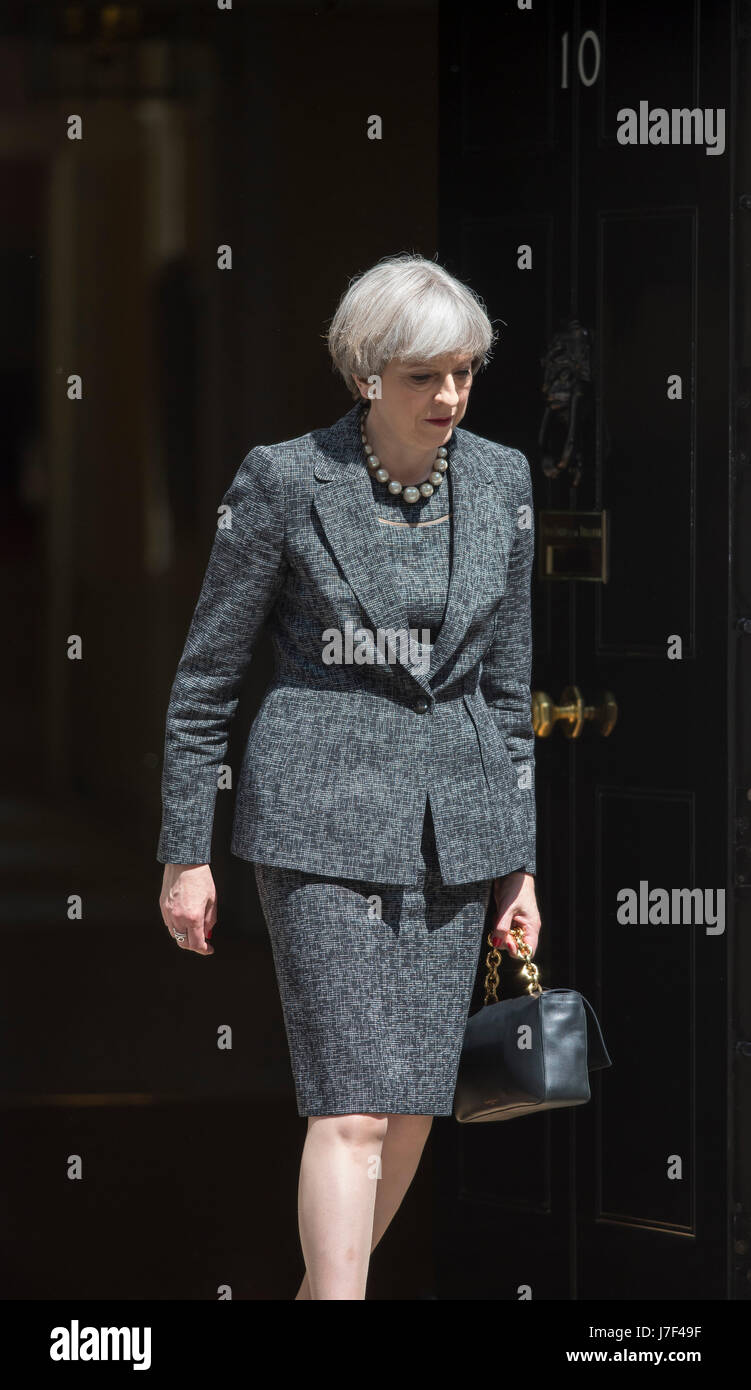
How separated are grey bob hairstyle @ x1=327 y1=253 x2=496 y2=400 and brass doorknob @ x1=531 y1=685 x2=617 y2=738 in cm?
101

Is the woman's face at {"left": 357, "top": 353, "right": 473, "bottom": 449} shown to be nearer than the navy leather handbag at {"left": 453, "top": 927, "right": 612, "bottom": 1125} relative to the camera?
Yes

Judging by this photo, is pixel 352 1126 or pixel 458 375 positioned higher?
pixel 458 375

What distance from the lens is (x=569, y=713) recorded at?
3.61 meters

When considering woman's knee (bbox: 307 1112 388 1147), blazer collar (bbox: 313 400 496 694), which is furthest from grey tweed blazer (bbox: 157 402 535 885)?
woman's knee (bbox: 307 1112 388 1147)

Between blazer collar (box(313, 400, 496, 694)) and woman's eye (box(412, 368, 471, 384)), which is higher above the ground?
woman's eye (box(412, 368, 471, 384))

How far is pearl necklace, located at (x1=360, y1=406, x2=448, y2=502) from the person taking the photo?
285cm

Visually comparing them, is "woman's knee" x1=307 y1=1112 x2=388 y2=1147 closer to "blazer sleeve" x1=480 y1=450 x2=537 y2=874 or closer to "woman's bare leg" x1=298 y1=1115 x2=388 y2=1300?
"woman's bare leg" x1=298 y1=1115 x2=388 y2=1300

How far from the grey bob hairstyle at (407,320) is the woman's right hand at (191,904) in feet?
2.78

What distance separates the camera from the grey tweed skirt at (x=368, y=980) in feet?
9.21

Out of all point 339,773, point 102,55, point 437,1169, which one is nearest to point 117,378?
point 102,55

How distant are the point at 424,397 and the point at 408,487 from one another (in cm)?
18

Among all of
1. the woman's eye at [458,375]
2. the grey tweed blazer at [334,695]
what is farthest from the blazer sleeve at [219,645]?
the woman's eye at [458,375]

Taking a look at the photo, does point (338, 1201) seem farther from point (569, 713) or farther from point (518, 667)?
point (569, 713)

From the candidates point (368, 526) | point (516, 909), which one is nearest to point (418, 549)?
point (368, 526)
